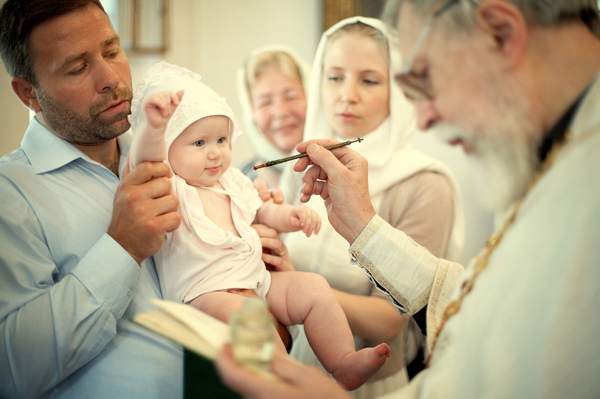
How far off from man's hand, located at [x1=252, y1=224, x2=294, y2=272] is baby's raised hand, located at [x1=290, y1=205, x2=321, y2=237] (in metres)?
0.07

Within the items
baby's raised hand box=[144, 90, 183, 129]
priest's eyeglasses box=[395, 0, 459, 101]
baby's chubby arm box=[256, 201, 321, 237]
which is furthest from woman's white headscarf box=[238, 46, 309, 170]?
priest's eyeglasses box=[395, 0, 459, 101]

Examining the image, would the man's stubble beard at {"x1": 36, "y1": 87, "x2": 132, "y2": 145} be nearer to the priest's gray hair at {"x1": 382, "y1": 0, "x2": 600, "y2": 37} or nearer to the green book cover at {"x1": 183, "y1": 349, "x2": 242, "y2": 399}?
the green book cover at {"x1": 183, "y1": 349, "x2": 242, "y2": 399}

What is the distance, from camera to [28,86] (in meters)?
1.46

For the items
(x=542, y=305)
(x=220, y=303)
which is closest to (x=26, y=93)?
(x=220, y=303)

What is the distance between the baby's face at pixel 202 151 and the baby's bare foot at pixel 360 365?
0.59 metres

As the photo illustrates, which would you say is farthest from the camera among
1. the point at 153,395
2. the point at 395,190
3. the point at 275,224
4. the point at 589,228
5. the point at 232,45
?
the point at 232,45

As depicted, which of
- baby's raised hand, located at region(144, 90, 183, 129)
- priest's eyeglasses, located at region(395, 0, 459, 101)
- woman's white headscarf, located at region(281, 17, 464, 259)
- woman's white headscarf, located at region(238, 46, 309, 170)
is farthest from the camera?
woman's white headscarf, located at region(238, 46, 309, 170)

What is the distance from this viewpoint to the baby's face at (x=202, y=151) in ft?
4.80

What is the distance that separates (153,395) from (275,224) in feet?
1.87

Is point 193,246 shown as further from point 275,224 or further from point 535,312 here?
point 535,312

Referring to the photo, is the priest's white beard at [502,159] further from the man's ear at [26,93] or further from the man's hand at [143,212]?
the man's ear at [26,93]

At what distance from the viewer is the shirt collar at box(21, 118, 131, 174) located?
147cm

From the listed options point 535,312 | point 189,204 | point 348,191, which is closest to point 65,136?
point 189,204

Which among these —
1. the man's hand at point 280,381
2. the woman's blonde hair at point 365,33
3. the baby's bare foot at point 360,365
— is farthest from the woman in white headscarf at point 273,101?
the man's hand at point 280,381
